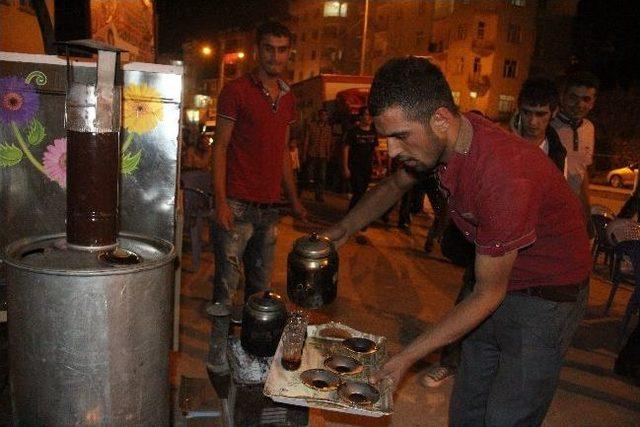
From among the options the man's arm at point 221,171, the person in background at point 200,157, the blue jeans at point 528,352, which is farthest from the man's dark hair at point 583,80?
the person in background at point 200,157

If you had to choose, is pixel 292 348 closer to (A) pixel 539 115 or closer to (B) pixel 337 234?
(B) pixel 337 234

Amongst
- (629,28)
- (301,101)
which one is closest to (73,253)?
(301,101)

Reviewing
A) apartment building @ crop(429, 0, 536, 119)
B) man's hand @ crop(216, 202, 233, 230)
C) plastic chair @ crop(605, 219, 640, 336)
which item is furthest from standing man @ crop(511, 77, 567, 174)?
apartment building @ crop(429, 0, 536, 119)

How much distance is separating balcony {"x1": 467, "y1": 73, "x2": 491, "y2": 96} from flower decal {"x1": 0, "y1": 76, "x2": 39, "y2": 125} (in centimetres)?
3292

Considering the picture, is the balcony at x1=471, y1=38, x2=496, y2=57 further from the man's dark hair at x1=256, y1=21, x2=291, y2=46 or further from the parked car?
the man's dark hair at x1=256, y1=21, x2=291, y2=46

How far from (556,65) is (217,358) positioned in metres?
38.2

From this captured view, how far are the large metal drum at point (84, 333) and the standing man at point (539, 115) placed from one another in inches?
102

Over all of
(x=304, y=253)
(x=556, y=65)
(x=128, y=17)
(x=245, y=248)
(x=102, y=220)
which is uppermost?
(x=556, y=65)

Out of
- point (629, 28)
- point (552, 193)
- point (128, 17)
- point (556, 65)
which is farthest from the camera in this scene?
point (556, 65)

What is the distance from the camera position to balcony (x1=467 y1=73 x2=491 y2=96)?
32.8 meters

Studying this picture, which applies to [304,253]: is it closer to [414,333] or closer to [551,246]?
[551,246]

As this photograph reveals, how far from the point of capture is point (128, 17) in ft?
16.6

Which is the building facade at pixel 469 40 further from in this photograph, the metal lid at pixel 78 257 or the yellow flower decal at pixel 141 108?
the metal lid at pixel 78 257

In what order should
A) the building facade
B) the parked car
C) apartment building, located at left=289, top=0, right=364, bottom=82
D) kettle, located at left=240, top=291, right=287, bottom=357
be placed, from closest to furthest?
1. kettle, located at left=240, top=291, right=287, bottom=357
2. the parked car
3. the building facade
4. apartment building, located at left=289, top=0, right=364, bottom=82
